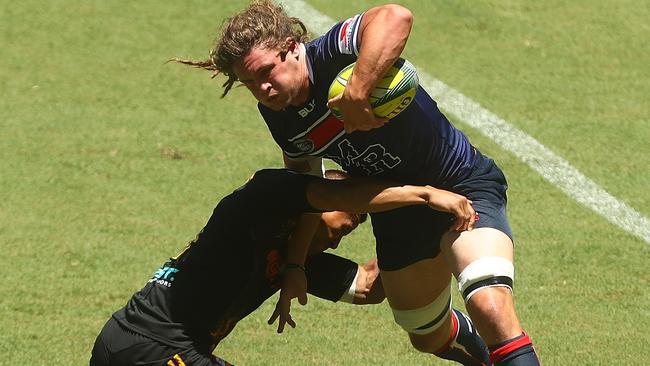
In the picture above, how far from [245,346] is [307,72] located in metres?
1.90

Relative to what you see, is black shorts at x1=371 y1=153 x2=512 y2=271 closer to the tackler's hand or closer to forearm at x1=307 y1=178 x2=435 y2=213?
forearm at x1=307 y1=178 x2=435 y2=213

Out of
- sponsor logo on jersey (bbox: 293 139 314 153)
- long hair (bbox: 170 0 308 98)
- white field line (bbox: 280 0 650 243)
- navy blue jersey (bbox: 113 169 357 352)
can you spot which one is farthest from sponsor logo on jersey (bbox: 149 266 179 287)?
white field line (bbox: 280 0 650 243)

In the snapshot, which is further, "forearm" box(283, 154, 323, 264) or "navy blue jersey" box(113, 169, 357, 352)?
"forearm" box(283, 154, 323, 264)

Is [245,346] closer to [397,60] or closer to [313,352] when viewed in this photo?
[313,352]

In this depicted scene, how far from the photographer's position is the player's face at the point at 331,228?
18.9 feet

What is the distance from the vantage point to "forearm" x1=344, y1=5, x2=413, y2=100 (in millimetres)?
4809

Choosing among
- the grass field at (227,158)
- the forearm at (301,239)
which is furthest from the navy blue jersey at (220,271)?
the grass field at (227,158)

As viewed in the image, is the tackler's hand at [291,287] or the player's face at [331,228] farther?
the player's face at [331,228]

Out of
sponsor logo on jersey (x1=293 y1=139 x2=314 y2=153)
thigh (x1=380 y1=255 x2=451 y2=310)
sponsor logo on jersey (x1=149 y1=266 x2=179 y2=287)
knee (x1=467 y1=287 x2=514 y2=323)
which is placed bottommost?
thigh (x1=380 y1=255 x2=451 y2=310)

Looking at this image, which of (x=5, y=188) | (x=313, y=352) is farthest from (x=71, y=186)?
(x=313, y=352)

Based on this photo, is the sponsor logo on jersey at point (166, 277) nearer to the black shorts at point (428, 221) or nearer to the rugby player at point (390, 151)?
the rugby player at point (390, 151)

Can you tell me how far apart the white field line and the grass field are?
3.4 inches

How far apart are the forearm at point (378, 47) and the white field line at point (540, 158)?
11.3ft

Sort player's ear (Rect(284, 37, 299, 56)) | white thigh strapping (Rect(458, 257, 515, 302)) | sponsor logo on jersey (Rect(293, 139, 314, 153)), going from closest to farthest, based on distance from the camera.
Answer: white thigh strapping (Rect(458, 257, 515, 302)), player's ear (Rect(284, 37, 299, 56)), sponsor logo on jersey (Rect(293, 139, 314, 153))
